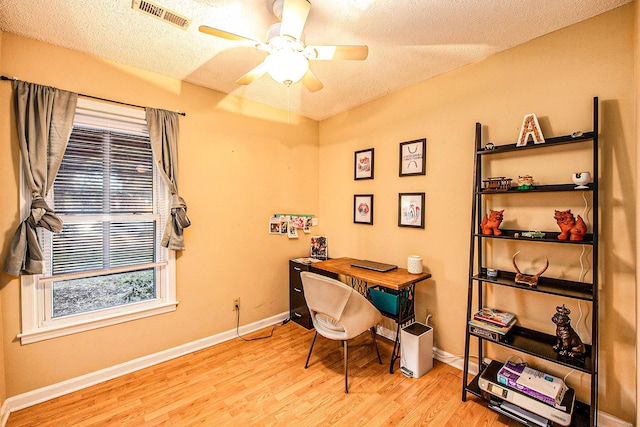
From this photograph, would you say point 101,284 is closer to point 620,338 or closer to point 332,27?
point 332,27

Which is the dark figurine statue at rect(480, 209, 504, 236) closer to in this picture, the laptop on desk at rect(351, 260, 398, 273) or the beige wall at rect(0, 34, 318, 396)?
the laptop on desk at rect(351, 260, 398, 273)

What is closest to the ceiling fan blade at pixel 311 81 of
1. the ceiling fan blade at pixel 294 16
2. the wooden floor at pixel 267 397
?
the ceiling fan blade at pixel 294 16

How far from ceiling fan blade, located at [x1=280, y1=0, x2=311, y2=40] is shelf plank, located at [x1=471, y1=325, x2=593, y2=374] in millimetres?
2223

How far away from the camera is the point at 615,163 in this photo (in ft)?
5.45

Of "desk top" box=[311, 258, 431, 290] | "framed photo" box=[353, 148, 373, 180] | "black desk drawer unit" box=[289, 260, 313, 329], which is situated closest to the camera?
"desk top" box=[311, 258, 431, 290]

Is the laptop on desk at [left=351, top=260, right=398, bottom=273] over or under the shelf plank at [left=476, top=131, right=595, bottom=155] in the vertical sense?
under

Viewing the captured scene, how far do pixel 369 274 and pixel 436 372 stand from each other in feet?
3.11

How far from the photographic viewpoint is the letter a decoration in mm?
1818

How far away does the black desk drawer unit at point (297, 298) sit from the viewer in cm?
316

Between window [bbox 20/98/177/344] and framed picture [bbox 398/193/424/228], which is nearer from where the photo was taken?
window [bbox 20/98/177/344]

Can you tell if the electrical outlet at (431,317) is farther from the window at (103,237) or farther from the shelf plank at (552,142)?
the window at (103,237)

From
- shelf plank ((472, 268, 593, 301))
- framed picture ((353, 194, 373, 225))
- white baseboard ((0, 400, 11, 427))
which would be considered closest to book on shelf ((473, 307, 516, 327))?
shelf plank ((472, 268, 593, 301))

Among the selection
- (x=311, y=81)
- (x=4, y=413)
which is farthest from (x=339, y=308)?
Answer: (x=4, y=413)

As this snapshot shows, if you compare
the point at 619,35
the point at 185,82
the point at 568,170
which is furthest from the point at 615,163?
the point at 185,82
